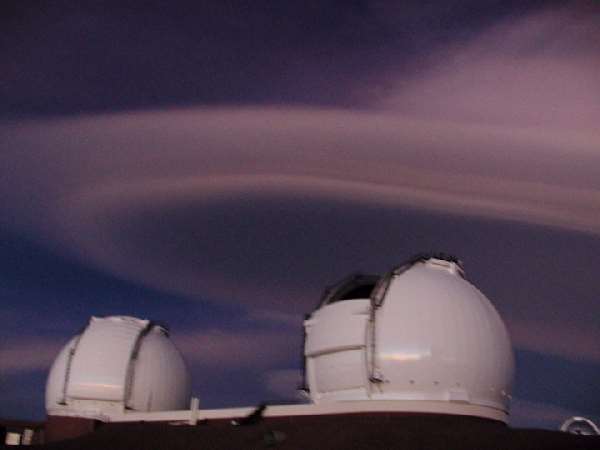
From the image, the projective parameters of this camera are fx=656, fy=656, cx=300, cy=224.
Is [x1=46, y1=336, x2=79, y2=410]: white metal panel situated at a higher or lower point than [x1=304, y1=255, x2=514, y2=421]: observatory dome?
lower

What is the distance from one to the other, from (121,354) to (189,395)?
12.5 ft

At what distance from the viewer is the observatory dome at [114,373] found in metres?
24.1

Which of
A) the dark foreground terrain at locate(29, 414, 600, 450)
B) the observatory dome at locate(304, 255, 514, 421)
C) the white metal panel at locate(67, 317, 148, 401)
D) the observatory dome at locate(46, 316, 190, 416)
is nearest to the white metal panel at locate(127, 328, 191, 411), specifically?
the observatory dome at locate(46, 316, 190, 416)

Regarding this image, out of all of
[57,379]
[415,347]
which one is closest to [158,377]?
[57,379]

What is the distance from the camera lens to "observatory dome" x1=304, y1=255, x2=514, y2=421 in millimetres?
18391

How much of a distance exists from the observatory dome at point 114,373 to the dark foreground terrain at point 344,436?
7.45 feet

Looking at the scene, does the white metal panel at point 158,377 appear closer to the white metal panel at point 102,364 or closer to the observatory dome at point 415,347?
the white metal panel at point 102,364

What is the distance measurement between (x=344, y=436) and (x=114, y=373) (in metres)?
10.6

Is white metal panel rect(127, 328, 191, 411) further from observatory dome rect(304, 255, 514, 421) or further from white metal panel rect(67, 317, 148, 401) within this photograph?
observatory dome rect(304, 255, 514, 421)

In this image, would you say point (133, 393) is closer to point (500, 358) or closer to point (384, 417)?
point (384, 417)

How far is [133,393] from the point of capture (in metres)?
24.2

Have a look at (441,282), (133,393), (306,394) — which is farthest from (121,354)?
(441,282)

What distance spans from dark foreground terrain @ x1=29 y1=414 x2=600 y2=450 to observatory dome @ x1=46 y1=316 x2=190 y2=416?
2272mm

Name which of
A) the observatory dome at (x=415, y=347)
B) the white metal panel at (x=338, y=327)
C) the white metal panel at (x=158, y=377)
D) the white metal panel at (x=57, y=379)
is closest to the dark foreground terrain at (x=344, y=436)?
the observatory dome at (x=415, y=347)
